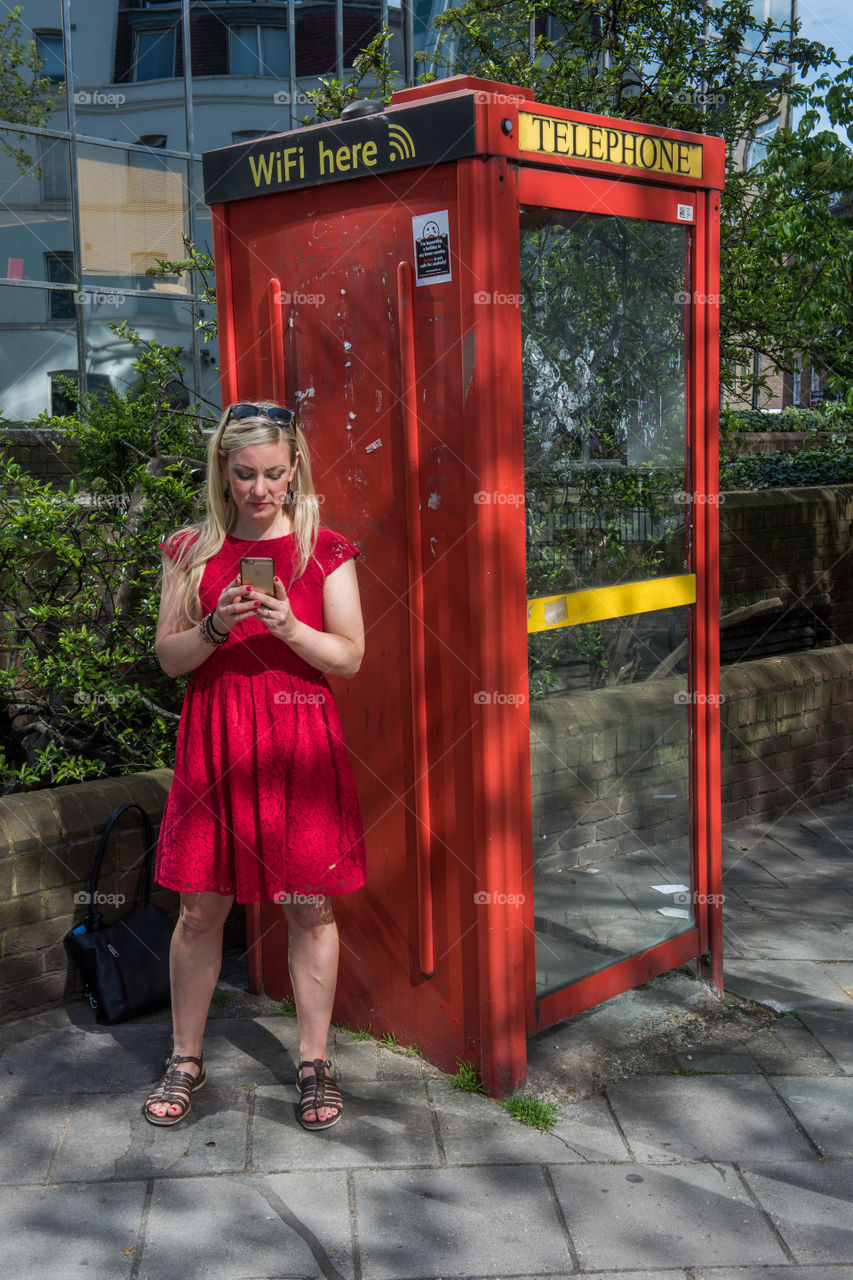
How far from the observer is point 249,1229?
115 inches

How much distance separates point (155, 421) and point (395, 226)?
6.03 ft

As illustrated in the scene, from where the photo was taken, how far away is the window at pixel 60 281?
1509cm

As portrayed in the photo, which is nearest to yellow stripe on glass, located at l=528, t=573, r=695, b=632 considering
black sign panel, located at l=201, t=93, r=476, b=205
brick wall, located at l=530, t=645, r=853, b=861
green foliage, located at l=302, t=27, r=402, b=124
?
brick wall, located at l=530, t=645, r=853, b=861

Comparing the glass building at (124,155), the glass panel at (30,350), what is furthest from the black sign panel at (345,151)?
the glass panel at (30,350)

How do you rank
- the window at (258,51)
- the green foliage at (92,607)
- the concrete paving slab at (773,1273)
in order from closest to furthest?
the concrete paving slab at (773,1273), the green foliage at (92,607), the window at (258,51)

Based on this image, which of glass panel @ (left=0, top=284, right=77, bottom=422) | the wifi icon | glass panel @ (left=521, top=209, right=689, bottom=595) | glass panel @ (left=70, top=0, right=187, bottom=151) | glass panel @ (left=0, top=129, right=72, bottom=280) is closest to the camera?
the wifi icon

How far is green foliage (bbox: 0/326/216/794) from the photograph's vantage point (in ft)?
15.0

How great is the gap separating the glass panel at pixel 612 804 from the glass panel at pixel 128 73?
1353 centimetres

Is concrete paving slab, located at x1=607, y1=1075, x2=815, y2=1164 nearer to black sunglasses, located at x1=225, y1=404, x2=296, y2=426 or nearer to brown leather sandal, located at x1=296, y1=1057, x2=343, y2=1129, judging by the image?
brown leather sandal, located at x1=296, y1=1057, x2=343, y2=1129

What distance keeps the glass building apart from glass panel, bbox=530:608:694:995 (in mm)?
11503

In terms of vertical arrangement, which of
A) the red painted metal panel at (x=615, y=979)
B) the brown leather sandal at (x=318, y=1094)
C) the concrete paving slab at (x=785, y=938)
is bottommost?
the concrete paving slab at (x=785, y=938)

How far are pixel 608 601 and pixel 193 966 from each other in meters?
1.66

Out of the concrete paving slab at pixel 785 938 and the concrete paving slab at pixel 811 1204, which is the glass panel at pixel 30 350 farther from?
the concrete paving slab at pixel 811 1204

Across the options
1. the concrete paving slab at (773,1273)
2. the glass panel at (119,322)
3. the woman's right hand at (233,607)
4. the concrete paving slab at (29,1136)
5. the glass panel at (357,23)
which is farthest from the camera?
the glass panel at (357,23)
